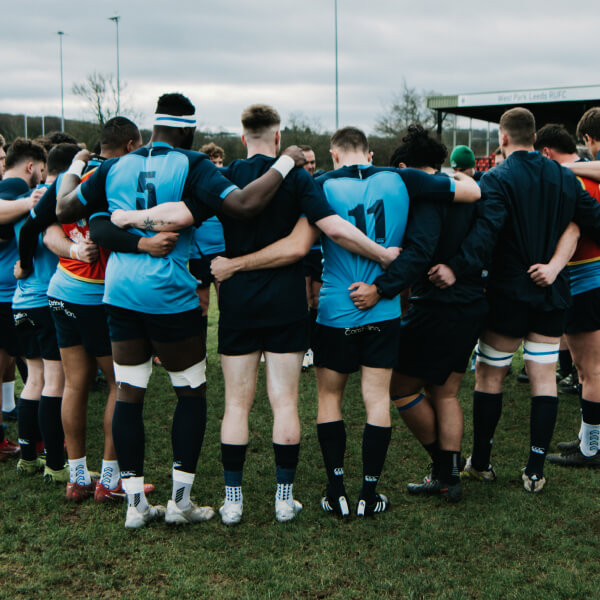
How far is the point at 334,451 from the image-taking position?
3680 millimetres

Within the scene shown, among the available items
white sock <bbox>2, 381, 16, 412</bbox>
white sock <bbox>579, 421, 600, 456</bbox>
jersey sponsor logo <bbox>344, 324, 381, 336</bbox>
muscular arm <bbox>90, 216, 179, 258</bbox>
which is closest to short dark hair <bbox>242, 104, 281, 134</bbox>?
muscular arm <bbox>90, 216, 179, 258</bbox>

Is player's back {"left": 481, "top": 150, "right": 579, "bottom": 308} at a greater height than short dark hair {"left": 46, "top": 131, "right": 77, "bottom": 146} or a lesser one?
lesser

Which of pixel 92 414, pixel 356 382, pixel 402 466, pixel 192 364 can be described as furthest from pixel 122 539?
pixel 356 382

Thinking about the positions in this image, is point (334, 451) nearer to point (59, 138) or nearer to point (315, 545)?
point (315, 545)

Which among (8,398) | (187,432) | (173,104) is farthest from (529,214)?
(8,398)

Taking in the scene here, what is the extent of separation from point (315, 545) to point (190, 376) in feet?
3.74

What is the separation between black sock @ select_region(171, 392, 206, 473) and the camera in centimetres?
356

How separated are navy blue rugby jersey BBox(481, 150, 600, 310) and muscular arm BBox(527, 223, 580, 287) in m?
0.03

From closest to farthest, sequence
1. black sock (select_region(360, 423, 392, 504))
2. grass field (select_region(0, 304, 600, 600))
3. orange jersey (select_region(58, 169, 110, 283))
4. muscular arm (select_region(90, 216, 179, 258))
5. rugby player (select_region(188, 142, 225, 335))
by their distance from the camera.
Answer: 1. grass field (select_region(0, 304, 600, 600))
2. muscular arm (select_region(90, 216, 179, 258))
3. black sock (select_region(360, 423, 392, 504))
4. orange jersey (select_region(58, 169, 110, 283))
5. rugby player (select_region(188, 142, 225, 335))

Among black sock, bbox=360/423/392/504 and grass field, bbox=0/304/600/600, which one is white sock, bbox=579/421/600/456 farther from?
black sock, bbox=360/423/392/504

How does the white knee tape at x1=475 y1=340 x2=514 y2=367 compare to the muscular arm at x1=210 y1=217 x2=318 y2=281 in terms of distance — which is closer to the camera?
the muscular arm at x1=210 y1=217 x2=318 y2=281

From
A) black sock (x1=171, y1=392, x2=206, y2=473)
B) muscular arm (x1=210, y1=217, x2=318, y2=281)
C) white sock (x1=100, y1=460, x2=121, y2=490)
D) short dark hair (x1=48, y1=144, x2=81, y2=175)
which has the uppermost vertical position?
short dark hair (x1=48, y1=144, x2=81, y2=175)

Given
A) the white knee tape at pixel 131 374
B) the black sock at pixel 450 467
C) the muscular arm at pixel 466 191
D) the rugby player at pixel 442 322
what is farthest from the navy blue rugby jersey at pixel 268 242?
the black sock at pixel 450 467

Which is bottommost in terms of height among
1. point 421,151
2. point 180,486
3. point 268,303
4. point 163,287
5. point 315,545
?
point 315,545
